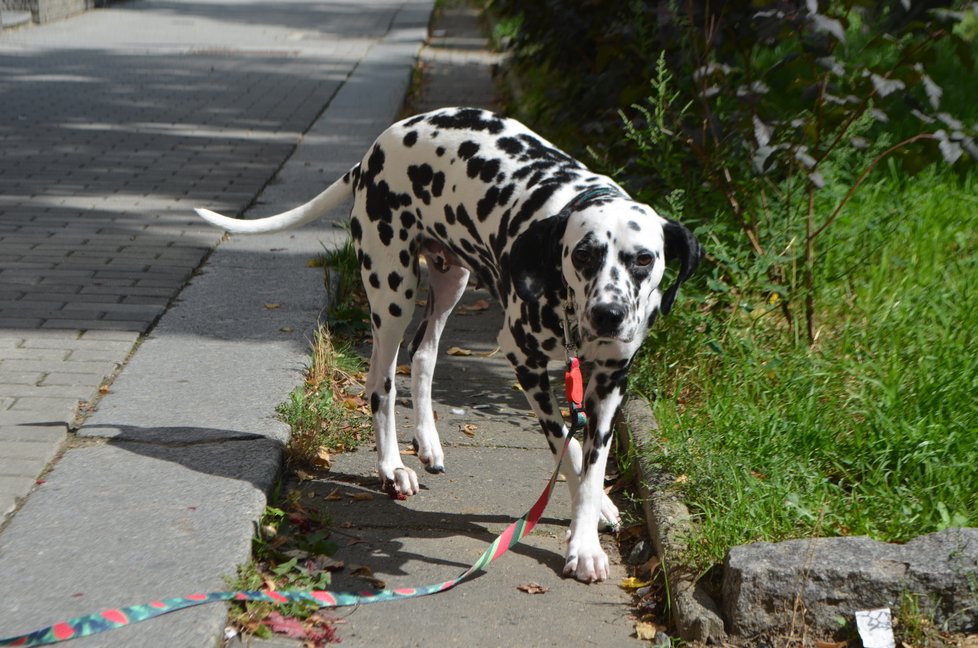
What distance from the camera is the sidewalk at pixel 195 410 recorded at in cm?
360

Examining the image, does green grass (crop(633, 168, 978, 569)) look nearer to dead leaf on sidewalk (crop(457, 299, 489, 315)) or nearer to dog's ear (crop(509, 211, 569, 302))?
dog's ear (crop(509, 211, 569, 302))

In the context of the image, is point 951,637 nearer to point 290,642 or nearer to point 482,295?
point 290,642

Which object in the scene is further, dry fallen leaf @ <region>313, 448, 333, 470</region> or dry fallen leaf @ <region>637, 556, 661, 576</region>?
dry fallen leaf @ <region>313, 448, 333, 470</region>

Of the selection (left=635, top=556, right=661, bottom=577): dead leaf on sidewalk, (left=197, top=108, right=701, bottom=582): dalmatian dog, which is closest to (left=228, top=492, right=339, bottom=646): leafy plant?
(left=197, top=108, right=701, bottom=582): dalmatian dog

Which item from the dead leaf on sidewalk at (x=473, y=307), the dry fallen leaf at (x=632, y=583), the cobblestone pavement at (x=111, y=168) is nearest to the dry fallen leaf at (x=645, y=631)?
the dry fallen leaf at (x=632, y=583)

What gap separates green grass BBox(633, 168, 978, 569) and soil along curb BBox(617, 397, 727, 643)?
0.07 meters

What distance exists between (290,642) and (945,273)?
4062 mm

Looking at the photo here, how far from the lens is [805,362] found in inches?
196

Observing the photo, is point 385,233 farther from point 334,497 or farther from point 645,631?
point 645,631

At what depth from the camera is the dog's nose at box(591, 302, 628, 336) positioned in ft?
11.3

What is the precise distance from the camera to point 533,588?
3.89m

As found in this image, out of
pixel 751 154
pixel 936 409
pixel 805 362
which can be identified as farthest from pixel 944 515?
pixel 751 154

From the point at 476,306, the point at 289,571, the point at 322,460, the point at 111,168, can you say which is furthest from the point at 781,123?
the point at 111,168

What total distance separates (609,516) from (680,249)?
43.7 inches
